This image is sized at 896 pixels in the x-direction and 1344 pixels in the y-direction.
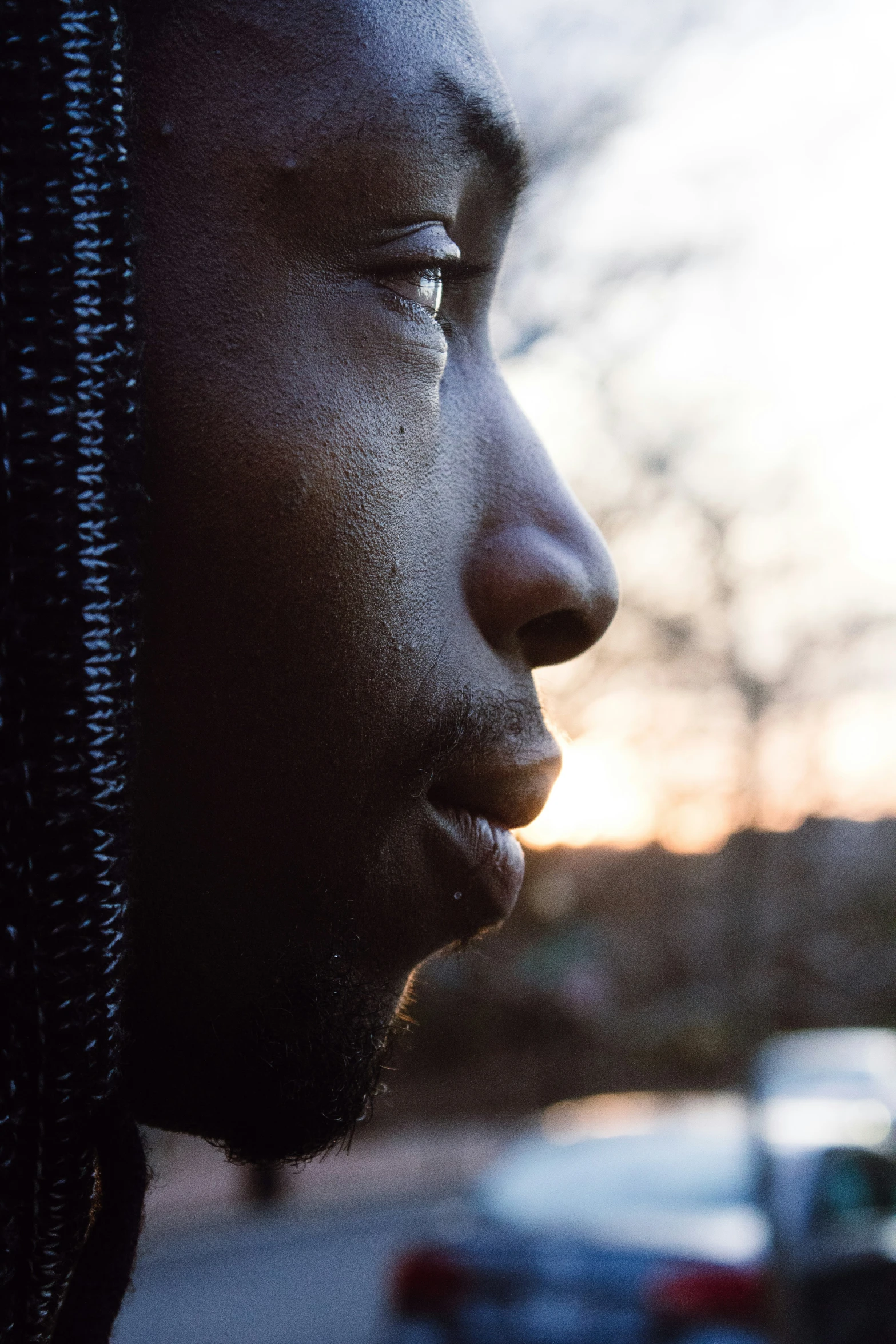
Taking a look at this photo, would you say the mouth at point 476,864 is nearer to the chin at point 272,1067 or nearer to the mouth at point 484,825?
the mouth at point 484,825

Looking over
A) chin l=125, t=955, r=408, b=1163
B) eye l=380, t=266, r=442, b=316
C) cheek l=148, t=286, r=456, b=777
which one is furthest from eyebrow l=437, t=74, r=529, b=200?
chin l=125, t=955, r=408, b=1163

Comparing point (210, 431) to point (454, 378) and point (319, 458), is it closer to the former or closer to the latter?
point (319, 458)

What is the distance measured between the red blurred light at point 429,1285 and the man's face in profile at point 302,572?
5083 mm

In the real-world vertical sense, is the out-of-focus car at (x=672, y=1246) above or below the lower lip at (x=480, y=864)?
below

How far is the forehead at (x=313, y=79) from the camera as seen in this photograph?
128cm

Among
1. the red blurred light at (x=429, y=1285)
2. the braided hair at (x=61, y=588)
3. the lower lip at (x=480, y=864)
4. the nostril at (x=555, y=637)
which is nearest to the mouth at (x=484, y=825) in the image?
the lower lip at (x=480, y=864)

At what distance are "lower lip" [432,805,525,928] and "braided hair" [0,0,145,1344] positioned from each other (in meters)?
0.38

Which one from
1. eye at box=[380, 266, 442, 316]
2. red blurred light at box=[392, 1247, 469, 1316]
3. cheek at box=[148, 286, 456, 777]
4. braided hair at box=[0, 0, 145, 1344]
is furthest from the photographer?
red blurred light at box=[392, 1247, 469, 1316]

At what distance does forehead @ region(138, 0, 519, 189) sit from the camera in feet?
4.18

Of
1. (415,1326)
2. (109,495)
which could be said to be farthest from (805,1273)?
(109,495)

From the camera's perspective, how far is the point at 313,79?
1.31 meters

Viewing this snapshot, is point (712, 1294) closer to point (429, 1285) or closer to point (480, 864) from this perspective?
point (429, 1285)

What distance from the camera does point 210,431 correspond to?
4.04ft

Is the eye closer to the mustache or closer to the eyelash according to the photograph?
the eyelash
